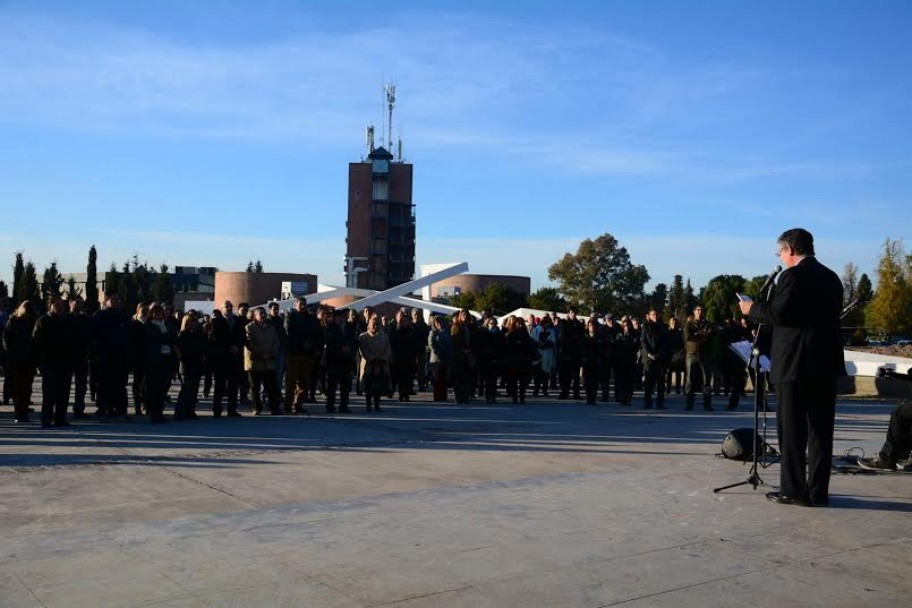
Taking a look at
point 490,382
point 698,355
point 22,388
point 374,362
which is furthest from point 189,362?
point 698,355

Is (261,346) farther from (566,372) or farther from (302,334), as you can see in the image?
(566,372)

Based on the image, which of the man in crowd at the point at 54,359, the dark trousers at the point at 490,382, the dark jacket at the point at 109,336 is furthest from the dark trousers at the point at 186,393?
the dark trousers at the point at 490,382

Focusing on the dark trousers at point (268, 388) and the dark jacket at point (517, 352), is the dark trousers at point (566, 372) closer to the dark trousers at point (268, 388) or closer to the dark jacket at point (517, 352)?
the dark jacket at point (517, 352)

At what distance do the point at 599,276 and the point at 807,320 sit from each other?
236ft

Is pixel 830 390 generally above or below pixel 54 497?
above

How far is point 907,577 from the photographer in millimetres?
5059

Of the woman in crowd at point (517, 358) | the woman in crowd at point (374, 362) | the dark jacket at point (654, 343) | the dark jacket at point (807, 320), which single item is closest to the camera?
the dark jacket at point (807, 320)

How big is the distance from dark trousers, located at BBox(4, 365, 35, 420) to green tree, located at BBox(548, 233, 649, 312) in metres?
66.2

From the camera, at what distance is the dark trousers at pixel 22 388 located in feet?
43.0

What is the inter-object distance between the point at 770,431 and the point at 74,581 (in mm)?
10717

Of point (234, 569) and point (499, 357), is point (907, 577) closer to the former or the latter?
point (234, 569)

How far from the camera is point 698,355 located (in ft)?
56.7

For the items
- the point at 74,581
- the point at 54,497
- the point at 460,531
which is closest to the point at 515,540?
the point at 460,531

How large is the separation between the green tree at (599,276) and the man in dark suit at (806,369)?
232 ft
